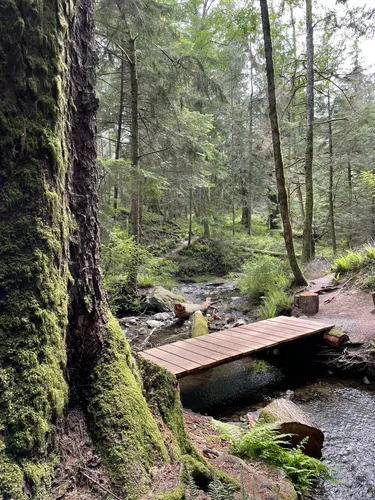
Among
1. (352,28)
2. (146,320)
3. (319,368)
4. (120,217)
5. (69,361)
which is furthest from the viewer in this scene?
(120,217)

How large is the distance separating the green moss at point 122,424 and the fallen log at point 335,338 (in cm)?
505

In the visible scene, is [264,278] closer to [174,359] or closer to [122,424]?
[174,359]

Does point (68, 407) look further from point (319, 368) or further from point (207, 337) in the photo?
point (319, 368)

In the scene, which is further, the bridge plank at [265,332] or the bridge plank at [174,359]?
the bridge plank at [265,332]

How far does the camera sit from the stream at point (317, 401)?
3266 millimetres

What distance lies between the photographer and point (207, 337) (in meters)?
6.22

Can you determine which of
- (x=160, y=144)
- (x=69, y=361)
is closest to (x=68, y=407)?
(x=69, y=361)

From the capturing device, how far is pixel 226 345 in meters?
5.67

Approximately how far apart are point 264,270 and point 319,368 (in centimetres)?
478

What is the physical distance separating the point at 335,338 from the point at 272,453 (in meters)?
3.83

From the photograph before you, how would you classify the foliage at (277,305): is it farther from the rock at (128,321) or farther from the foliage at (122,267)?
the foliage at (122,267)

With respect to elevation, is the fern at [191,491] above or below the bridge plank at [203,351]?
above

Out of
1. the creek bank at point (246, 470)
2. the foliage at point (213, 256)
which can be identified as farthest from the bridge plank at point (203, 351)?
the foliage at point (213, 256)

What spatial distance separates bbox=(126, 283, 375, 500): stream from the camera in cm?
327
